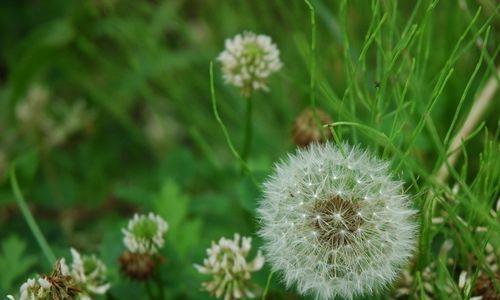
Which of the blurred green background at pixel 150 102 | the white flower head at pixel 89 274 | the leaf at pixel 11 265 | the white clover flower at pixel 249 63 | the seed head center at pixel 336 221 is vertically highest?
the blurred green background at pixel 150 102

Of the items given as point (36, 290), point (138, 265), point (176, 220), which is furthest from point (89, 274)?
point (176, 220)

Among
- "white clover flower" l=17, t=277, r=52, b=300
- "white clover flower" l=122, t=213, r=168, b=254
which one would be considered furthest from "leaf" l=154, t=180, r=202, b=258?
"white clover flower" l=17, t=277, r=52, b=300

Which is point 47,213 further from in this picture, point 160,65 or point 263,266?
point 263,266

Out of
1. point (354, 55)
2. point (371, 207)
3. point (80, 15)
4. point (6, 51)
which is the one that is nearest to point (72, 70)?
point (80, 15)

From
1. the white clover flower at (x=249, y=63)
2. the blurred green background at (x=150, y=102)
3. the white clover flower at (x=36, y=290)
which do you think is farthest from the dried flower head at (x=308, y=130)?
the white clover flower at (x=36, y=290)

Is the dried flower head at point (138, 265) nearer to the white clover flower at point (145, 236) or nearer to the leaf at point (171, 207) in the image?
the white clover flower at point (145, 236)
